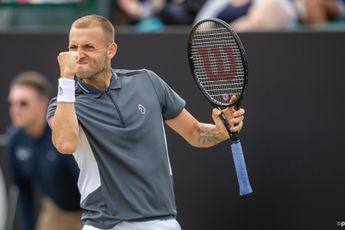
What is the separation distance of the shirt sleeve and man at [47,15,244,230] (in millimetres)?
100

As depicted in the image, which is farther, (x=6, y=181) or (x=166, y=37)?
(x=6, y=181)

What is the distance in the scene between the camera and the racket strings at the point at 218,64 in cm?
505

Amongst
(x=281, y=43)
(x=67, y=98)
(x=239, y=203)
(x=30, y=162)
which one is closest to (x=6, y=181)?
(x=30, y=162)

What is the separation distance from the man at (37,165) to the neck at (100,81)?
1904 mm

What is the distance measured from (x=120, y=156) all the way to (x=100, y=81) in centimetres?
42

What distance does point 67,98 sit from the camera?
4.46 metres

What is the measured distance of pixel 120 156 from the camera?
15.3ft

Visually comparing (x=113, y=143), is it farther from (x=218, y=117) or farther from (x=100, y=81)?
(x=218, y=117)

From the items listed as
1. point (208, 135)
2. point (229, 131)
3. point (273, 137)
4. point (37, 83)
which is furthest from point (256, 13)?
point (229, 131)

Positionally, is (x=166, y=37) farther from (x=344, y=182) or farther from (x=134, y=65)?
(x=344, y=182)

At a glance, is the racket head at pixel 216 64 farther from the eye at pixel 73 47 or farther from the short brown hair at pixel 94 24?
the eye at pixel 73 47

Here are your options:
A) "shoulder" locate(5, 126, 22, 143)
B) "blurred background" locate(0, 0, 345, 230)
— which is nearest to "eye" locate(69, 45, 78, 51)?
"blurred background" locate(0, 0, 345, 230)

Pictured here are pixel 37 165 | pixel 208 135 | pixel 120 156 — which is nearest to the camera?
pixel 120 156

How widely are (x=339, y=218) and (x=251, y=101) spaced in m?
0.99
